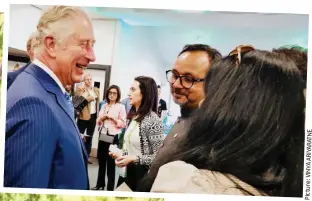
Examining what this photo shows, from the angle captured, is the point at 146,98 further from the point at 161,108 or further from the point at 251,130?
the point at 251,130

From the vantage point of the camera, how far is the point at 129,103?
2.02 metres

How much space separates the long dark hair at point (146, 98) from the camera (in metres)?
2.01

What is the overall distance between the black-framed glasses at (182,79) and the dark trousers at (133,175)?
0.46 m

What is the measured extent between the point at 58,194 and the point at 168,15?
106 cm

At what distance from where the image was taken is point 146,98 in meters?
2.02

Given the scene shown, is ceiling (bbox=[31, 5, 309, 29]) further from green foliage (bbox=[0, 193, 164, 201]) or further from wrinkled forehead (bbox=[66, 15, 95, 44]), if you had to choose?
green foliage (bbox=[0, 193, 164, 201])

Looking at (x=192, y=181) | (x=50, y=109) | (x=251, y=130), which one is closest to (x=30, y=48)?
(x=50, y=109)

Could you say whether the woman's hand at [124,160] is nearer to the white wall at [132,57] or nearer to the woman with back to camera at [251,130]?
the woman with back to camera at [251,130]

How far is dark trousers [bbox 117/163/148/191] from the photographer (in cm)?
203

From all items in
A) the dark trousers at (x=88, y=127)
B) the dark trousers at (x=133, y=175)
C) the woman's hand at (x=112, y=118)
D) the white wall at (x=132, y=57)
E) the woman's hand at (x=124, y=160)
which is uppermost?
the white wall at (x=132, y=57)

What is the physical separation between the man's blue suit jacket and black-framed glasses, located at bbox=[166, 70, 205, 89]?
1.75 feet

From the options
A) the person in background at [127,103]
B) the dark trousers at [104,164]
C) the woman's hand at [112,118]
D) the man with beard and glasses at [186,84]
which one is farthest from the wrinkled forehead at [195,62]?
the dark trousers at [104,164]

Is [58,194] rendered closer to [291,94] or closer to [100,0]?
[100,0]

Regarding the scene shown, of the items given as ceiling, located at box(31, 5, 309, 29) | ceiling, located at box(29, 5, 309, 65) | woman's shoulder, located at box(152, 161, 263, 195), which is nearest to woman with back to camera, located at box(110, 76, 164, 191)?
woman's shoulder, located at box(152, 161, 263, 195)
